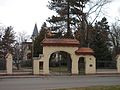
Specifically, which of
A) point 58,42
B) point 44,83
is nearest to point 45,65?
point 58,42

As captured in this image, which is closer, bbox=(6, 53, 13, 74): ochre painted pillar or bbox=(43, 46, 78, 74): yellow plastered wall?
bbox=(6, 53, 13, 74): ochre painted pillar

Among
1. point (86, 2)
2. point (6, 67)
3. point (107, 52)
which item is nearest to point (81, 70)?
point (6, 67)

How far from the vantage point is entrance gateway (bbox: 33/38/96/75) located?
46.1 meters

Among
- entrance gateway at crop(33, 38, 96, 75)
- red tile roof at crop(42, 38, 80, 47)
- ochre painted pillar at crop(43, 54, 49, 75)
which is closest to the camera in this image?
ochre painted pillar at crop(43, 54, 49, 75)

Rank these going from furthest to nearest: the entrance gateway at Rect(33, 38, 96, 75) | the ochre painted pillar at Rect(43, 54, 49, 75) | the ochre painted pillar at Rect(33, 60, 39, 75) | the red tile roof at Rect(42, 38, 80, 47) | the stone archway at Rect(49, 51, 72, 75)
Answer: the stone archway at Rect(49, 51, 72, 75)
the red tile roof at Rect(42, 38, 80, 47)
the entrance gateway at Rect(33, 38, 96, 75)
the ochre painted pillar at Rect(43, 54, 49, 75)
the ochre painted pillar at Rect(33, 60, 39, 75)

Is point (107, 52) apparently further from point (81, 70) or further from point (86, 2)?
point (81, 70)

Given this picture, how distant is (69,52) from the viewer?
1873 inches

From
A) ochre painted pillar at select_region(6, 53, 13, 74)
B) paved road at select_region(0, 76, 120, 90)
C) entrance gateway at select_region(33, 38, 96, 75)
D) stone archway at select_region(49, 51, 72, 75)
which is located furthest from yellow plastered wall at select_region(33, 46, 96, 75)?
paved road at select_region(0, 76, 120, 90)

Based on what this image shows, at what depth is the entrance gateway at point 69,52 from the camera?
46094 mm

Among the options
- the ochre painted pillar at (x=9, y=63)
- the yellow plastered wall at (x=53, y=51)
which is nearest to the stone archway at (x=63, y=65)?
the yellow plastered wall at (x=53, y=51)

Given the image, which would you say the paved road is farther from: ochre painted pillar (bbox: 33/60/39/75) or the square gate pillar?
the square gate pillar

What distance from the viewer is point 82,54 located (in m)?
47.9

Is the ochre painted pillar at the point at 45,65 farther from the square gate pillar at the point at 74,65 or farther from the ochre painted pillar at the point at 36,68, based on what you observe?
the square gate pillar at the point at 74,65

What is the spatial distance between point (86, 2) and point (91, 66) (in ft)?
49.7
